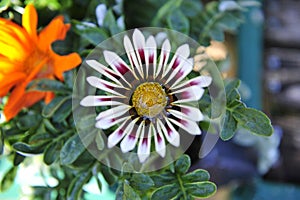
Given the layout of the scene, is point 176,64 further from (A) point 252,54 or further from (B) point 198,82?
(A) point 252,54

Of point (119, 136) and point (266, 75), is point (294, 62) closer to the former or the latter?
point (266, 75)

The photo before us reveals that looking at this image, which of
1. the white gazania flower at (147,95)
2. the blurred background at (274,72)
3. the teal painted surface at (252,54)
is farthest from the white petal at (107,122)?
the teal painted surface at (252,54)

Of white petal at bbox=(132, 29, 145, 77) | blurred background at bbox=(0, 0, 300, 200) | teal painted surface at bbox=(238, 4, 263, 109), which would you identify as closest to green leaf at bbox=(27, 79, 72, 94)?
white petal at bbox=(132, 29, 145, 77)

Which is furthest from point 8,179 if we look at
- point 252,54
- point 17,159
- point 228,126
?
point 252,54

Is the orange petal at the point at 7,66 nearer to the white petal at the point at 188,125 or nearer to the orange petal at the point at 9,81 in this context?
the orange petal at the point at 9,81

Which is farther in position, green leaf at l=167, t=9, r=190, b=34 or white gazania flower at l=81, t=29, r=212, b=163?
green leaf at l=167, t=9, r=190, b=34

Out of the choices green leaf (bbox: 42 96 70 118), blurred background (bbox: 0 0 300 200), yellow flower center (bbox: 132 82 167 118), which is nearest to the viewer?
yellow flower center (bbox: 132 82 167 118)

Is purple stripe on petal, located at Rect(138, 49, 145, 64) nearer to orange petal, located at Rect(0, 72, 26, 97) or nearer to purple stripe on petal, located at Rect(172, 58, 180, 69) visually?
purple stripe on petal, located at Rect(172, 58, 180, 69)
